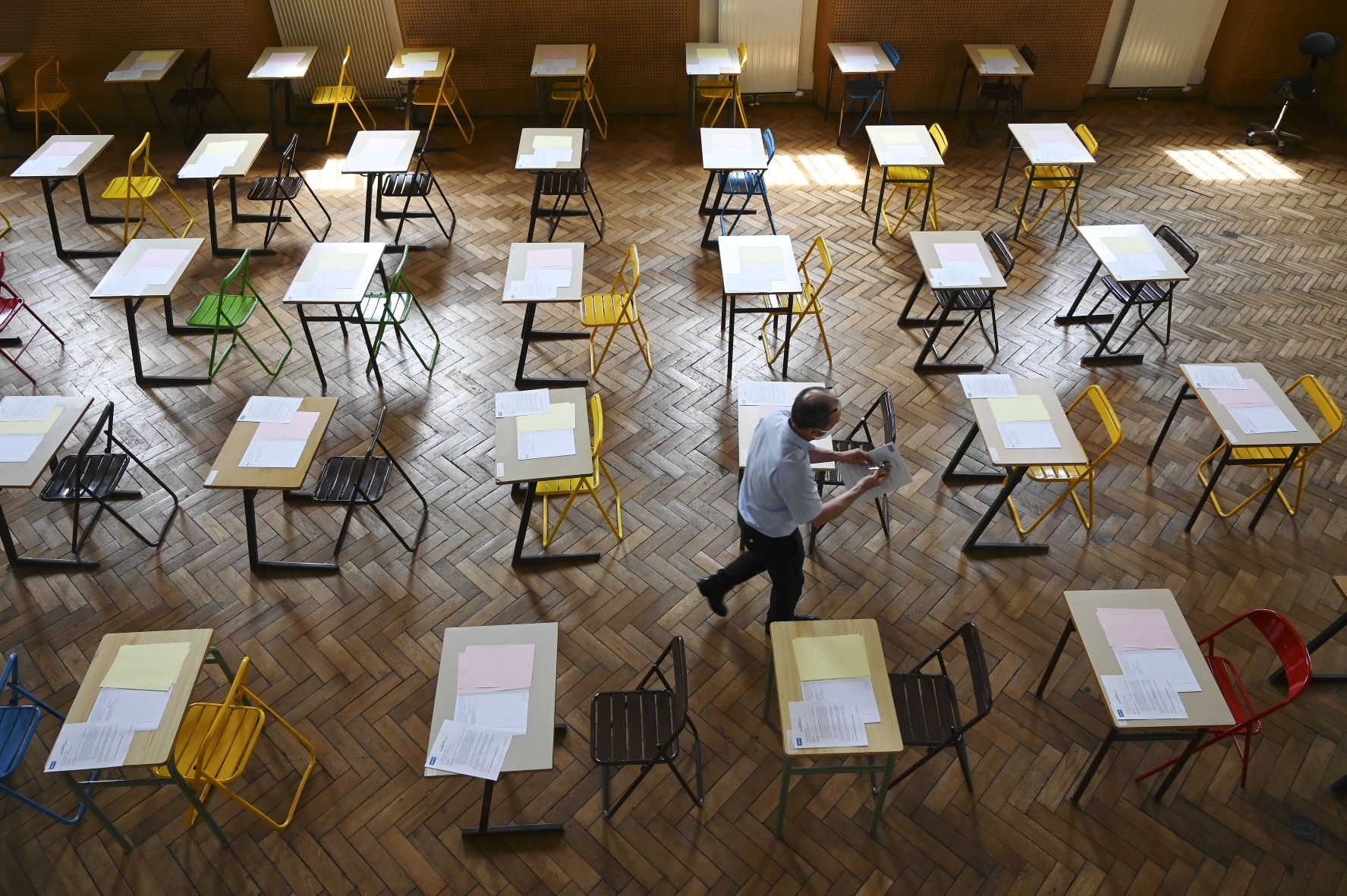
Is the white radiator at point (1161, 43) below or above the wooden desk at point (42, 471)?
above

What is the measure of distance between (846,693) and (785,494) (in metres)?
0.88

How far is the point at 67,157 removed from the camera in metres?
7.08

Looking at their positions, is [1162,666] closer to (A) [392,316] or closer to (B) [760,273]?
(B) [760,273]

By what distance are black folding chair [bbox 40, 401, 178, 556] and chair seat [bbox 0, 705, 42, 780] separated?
4.19 feet

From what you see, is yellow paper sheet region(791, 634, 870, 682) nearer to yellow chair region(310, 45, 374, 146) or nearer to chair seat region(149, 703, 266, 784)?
chair seat region(149, 703, 266, 784)

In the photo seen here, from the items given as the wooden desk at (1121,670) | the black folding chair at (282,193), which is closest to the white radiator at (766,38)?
the black folding chair at (282,193)

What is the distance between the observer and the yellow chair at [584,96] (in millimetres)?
8750

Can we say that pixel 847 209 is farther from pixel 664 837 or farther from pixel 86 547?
pixel 86 547

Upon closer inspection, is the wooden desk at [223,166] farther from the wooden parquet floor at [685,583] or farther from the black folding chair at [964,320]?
the black folding chair at [964,320]

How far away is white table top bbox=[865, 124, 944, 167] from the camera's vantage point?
7238mm

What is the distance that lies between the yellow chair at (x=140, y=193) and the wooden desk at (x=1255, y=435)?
7816 mm

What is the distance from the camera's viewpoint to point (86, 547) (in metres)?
5.28

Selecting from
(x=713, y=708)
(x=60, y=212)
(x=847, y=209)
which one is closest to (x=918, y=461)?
(x=713, y=708)

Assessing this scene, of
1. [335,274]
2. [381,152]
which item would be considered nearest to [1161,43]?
[381,152]
